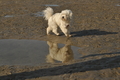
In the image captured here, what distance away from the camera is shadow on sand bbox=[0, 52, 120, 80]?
16.1ft

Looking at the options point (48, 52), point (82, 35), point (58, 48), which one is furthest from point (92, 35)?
point (48, 52)

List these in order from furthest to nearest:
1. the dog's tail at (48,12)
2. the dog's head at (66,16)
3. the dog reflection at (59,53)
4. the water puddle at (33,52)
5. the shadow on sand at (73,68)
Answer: the dog's tail at (48,12) → the dog's head at (66,16) → the dog reflection at (59,53) → the water puddle at (33,52) → the shadow on sand at (73,68)

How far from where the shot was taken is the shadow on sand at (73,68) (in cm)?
490

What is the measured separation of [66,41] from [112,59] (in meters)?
2.26

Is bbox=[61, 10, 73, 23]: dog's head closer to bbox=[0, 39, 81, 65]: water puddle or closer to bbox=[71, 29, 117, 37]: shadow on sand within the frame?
bbox=[71, 29, 117, 37]: shadow on sand

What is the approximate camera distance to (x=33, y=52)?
6492mm

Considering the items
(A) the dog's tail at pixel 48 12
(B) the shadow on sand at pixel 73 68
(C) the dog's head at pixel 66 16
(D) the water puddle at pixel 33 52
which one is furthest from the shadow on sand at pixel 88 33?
(B) the shadow on sand at pixel 73 68

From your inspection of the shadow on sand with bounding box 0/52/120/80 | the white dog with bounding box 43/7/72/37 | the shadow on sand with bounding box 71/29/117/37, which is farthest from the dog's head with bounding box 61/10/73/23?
the shadow on sand with bounding box 0/52/120/80

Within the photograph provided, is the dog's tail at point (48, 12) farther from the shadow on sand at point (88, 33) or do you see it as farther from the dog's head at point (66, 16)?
the shadow on sand at point (88, 33)

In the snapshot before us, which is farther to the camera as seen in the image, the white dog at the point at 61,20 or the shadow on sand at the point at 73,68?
the white dog at the point at 61,20

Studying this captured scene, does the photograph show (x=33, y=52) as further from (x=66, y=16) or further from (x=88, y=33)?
(x=88, y=33)

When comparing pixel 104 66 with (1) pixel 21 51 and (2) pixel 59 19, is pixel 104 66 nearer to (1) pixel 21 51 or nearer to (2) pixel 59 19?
(1) pixel 21 51

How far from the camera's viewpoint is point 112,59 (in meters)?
5.75

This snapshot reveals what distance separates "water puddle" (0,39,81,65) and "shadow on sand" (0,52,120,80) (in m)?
0.55
